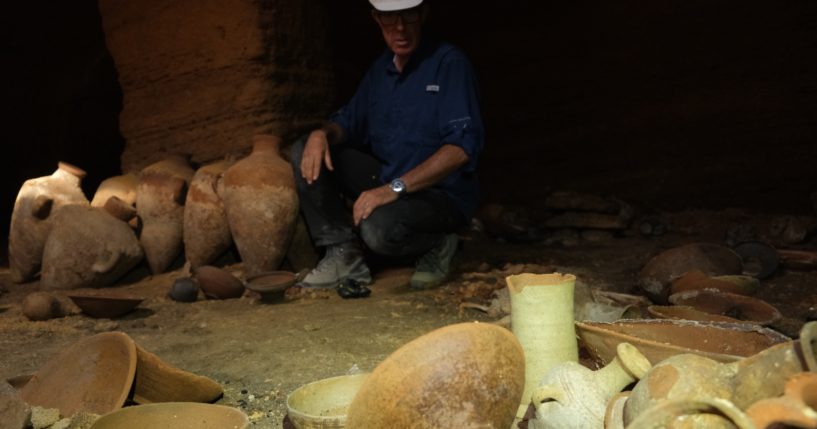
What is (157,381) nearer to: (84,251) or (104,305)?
(104,305)

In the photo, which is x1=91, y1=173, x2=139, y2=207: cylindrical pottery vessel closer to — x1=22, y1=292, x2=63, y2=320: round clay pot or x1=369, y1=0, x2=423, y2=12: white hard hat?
x1=22, y1=292, x2=63, y2=320: round clay pot

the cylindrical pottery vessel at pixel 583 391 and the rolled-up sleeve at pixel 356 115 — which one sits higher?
the rolled-up sleeve at pixel 356 115

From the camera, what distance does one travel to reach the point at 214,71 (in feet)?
18.4

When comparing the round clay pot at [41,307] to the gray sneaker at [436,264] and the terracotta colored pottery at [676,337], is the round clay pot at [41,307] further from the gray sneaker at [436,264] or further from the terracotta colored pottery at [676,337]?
the terracotta colored pottery at [676,337]

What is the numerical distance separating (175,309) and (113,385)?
184 centimetres

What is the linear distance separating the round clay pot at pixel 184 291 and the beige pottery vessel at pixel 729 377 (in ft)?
11.0

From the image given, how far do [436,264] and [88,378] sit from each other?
248 cm

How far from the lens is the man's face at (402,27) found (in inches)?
170

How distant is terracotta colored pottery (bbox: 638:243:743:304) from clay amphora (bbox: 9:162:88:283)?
4.05 meters

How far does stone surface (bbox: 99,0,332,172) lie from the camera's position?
17.9ft

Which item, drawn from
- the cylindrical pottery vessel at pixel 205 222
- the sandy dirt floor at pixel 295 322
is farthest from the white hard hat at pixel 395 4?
the cylindrical pottery vessel at pixel 205 222

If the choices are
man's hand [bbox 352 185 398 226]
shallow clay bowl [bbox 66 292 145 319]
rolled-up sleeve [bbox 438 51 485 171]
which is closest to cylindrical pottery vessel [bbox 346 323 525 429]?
man's hand [bbox 352 185 398 226]

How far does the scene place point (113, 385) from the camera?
2543 mm

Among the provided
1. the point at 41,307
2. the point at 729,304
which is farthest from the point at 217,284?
the point at 729,304
